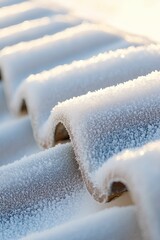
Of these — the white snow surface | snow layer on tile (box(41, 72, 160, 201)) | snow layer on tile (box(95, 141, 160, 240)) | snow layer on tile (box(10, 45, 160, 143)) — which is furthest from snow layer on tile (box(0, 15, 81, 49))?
snow layer on tile (box(95, 141, 160, 240))

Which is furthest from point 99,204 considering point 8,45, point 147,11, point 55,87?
point 147,11

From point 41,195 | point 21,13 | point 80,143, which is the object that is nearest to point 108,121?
point 80,143

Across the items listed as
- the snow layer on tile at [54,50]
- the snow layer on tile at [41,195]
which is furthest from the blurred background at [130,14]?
the snow layer on tile at [41,195]

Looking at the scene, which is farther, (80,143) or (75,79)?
(75,79)

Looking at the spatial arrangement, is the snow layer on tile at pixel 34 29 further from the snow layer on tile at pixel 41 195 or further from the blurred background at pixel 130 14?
the snow layer on tile at pixel 41 195

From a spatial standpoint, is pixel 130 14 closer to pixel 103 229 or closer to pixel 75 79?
pixel 75 79

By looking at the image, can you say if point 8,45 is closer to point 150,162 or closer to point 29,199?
point 29,199
